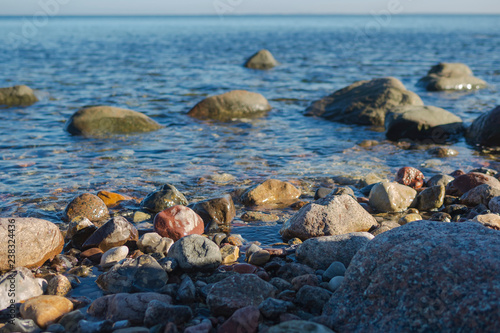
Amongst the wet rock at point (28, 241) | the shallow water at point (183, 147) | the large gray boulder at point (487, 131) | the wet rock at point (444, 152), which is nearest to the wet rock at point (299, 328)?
the shallow water at point (183, 147)

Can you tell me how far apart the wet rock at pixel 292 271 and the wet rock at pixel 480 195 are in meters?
2.83

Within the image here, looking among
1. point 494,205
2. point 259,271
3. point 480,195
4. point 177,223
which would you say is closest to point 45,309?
point 259,271

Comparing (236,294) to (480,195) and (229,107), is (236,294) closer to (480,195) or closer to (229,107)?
(480,195)

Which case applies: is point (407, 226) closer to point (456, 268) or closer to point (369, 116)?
point (456, 268)

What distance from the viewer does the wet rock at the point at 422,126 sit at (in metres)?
9.36

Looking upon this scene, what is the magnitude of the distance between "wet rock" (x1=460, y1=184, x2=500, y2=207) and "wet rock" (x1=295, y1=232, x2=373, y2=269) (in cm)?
219

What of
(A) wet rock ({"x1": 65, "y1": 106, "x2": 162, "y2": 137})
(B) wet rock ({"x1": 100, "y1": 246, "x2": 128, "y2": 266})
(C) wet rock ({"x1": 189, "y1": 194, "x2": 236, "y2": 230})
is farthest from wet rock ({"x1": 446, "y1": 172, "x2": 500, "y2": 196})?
(A) wet rock ({"x1": 65, "y1": 106, "x2": 162, "y2": 137})

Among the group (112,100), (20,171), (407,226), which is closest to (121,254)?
(407,226)

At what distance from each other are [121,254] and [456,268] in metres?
2.77

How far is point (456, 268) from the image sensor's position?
2.71 meters

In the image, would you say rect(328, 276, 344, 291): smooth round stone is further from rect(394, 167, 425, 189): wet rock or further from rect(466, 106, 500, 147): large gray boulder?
rect(466, 106, 500, 147): large gray boulder

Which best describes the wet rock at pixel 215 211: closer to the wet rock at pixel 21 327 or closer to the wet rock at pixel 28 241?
the wet rock at pixel 28 241

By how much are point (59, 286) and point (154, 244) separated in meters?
0.98

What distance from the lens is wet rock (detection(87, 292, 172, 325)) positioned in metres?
3.15
